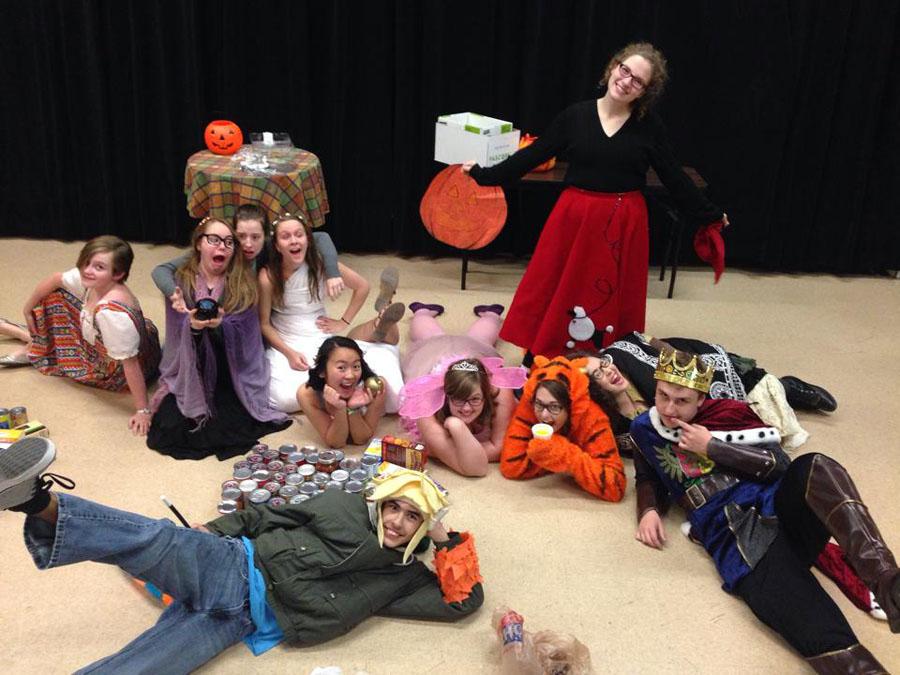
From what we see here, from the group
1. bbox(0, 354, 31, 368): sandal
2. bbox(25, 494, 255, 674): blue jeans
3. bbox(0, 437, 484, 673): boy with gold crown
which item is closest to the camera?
bbox(25, 494, 255, 674): blue jeans

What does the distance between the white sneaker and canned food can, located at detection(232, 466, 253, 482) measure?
87 cm

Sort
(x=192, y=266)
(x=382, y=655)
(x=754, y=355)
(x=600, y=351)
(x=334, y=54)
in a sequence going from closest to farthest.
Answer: (x=382, y=655) → (x=192, y=266) → (x=600, y=351) → (x=754, y=355) → (x=334, y=54)

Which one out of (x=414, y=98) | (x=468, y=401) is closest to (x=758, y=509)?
(x=468, y=401)

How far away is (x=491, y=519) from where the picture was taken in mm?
2709

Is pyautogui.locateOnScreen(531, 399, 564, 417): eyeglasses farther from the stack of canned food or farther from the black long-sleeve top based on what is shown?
the black long-sleeve top

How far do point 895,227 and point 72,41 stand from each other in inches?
194

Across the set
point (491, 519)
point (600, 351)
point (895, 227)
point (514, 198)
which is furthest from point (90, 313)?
point (895, 227)

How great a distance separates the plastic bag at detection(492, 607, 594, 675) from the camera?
203cm

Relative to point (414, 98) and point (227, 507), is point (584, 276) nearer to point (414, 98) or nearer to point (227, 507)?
point (227, 507)

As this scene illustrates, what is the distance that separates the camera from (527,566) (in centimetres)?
251

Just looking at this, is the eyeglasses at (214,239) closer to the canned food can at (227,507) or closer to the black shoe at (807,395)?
the canned food can at (227,507)

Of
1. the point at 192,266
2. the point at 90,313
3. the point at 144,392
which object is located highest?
the point at 192,266

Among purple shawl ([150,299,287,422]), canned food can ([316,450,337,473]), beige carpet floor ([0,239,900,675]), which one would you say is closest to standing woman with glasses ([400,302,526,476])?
beige carpet floor ([0,239,900,675])

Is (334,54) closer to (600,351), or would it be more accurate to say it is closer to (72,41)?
(72,41)
